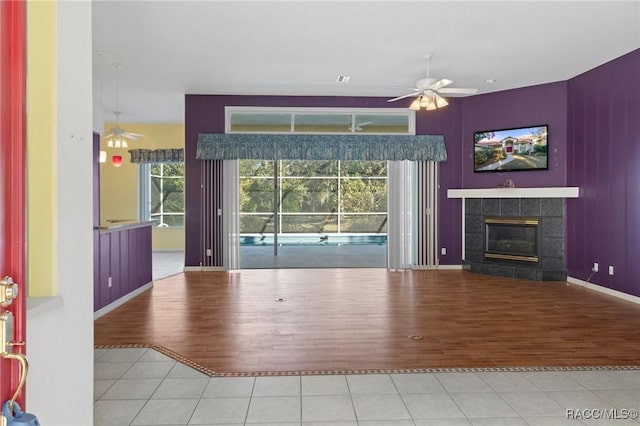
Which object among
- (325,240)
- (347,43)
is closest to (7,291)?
(347,43)

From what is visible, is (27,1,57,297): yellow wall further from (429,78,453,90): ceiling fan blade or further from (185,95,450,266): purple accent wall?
(185,95,450,266): purple accent wall

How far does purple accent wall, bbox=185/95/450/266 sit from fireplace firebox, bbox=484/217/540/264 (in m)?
2.81

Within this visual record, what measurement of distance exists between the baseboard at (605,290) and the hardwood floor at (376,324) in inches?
5.9

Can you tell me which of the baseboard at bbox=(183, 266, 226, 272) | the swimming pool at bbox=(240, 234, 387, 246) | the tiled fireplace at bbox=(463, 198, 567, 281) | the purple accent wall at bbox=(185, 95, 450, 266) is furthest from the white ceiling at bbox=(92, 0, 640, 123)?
the swimming pool at bbox=(240, 234, 387, 246)

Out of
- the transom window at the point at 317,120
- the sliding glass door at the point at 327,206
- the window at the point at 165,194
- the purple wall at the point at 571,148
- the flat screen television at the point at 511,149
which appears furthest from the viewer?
the sliding glass door at the point at 327,206

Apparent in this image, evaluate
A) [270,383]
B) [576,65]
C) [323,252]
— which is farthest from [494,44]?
[323,252]

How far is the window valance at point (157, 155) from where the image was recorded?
10539mm

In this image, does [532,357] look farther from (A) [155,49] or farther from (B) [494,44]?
(A) [155,49]

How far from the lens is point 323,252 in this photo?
10.4 meters

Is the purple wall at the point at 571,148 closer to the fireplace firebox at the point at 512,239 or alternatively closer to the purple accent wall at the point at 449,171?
the purple accent wall at the point at 449,171

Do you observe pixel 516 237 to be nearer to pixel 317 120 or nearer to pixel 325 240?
pixel 317 120

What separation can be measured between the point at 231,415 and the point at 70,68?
81.6 inches

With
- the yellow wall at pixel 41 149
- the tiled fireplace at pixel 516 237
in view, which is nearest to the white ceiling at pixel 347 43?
the tiled fireplace at pixel 516 237

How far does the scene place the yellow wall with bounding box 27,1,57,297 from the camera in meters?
1.58
